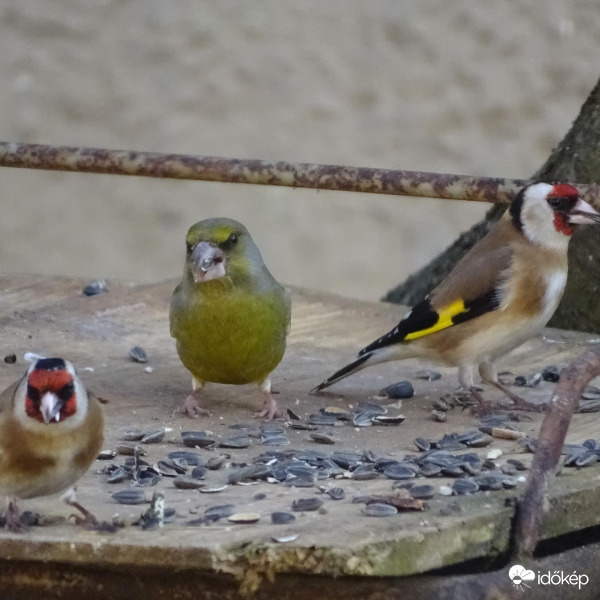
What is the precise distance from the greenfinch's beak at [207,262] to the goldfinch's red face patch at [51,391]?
2.68 feet

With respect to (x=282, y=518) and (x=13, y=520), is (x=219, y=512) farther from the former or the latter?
(x=13, y=520)

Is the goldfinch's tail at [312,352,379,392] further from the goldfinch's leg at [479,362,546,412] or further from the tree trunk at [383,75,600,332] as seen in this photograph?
the tree trunk at [383,75,600,332]

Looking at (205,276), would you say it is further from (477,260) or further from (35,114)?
(35,114)

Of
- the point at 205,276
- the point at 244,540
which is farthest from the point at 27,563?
the point at 205,276

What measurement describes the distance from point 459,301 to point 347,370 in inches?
13.6

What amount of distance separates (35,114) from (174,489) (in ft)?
14.4

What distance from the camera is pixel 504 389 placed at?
2.94m

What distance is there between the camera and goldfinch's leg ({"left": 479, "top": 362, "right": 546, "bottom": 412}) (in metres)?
2.80

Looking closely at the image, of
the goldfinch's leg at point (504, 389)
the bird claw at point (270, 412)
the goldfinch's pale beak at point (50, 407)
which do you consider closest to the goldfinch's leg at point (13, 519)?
the goldfinch's pale beak at point (50, 407)

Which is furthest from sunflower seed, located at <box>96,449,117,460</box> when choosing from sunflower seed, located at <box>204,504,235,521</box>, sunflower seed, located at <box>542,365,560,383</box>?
sunflower seed, located at <box>542,365,560,383</box>

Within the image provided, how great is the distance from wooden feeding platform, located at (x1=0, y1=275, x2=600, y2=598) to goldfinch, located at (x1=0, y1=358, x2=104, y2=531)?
0.05 m

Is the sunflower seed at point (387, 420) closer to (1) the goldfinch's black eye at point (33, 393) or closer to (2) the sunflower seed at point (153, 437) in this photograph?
(2) the sunflower seed at point (153, 437)

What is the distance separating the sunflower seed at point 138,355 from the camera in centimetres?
316

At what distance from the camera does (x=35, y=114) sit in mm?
6277
